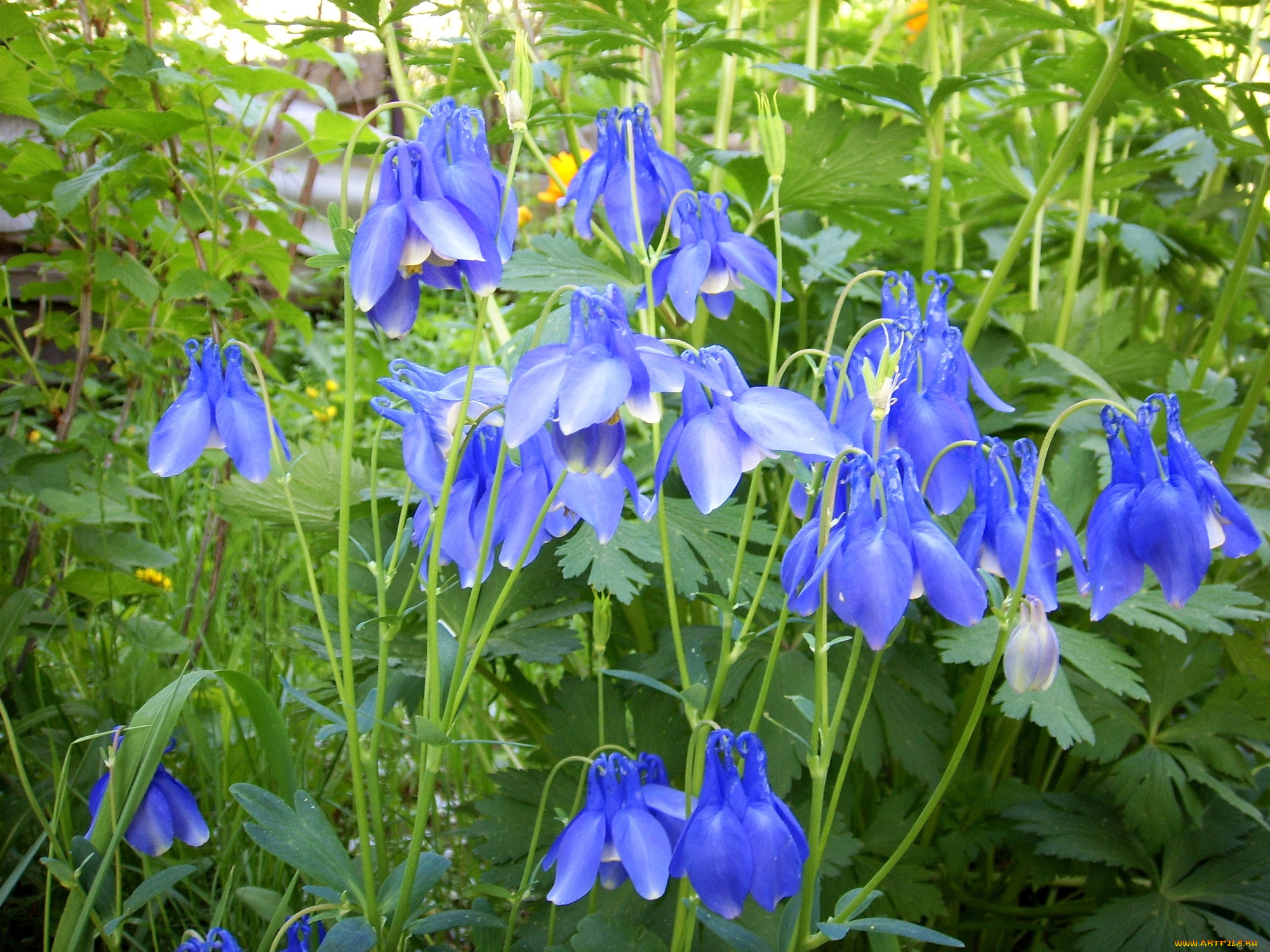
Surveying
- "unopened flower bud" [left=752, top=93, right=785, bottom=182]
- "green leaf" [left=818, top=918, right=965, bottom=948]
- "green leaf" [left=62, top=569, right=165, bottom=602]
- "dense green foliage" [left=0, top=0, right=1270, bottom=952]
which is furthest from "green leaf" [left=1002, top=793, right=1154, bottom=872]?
"green leaf" [left=62, top=569, right=165, bottom=602]

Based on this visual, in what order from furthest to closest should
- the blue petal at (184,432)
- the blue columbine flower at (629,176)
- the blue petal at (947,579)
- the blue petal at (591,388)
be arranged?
the blue columbine flower at (629,176), the blue petal at (184,432), the blue petal at (947,579), the blue petal at (591,388)

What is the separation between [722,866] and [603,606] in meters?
0.36

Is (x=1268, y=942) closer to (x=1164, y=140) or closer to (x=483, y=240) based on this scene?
(x=483, y=240)

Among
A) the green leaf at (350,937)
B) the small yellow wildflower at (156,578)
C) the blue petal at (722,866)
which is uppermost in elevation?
the blue petal at (722,866)

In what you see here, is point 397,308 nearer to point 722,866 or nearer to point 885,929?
point 722,866

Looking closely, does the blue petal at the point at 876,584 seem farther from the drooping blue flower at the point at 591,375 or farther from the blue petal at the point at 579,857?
the blue petal at the point at 579,857

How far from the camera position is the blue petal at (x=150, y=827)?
114cm

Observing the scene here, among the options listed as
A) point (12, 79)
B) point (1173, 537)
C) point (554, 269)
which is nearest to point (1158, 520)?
point (1173, 537)

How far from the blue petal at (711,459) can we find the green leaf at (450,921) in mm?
562

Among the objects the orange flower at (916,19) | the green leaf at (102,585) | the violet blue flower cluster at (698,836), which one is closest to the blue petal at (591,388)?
the violet blue flower cluster at (698,836)

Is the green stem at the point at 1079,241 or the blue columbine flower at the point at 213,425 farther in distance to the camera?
the green stem at the point at 1079,241

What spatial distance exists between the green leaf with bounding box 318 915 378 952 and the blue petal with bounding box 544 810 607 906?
7.4 inches

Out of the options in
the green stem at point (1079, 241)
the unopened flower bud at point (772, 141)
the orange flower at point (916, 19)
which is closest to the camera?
the unopened flower bud at point (772, 141)

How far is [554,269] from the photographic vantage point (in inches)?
59.5
